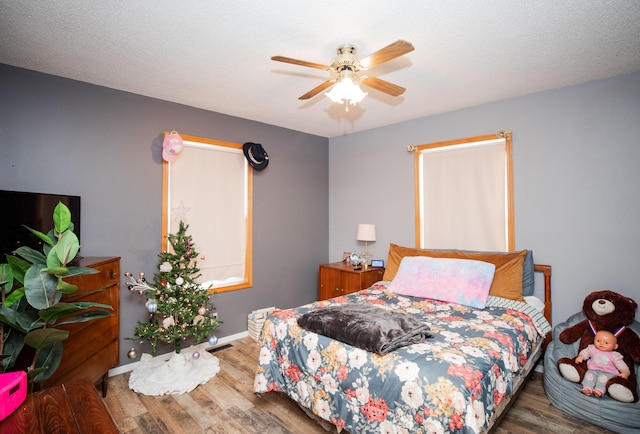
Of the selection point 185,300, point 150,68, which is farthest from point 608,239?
point 150,68

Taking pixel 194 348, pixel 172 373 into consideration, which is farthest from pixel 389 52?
pixel 194 348

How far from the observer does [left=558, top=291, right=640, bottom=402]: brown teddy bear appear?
2227 millimetres

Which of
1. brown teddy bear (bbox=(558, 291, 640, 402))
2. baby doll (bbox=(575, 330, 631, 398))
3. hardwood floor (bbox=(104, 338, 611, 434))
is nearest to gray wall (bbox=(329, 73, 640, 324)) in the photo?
brown teddy bear (bbox=(558, 291, 640, 402))

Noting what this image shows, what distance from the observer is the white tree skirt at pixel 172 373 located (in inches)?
108

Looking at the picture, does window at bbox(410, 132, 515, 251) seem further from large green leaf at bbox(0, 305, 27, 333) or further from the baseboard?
large green leaf at bbox(0, 305, 27, 333)

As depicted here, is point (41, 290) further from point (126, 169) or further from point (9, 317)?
point (126, 169)

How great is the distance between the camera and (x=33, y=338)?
1.11m

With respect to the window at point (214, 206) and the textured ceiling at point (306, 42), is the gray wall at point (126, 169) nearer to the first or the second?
the window at point (214, 206)

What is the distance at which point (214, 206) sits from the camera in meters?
3.76

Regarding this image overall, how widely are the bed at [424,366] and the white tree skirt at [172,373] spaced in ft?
→ 2.74

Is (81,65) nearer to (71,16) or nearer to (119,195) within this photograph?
(71,16)

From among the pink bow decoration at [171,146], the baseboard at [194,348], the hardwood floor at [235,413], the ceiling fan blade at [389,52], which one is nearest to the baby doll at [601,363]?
the hardwood floor at [235,413]

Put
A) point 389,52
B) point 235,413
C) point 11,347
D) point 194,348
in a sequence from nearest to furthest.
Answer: point 11,347
point 389,52
point 235,413
point 194,348

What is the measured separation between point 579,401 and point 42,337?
10.5 ft
